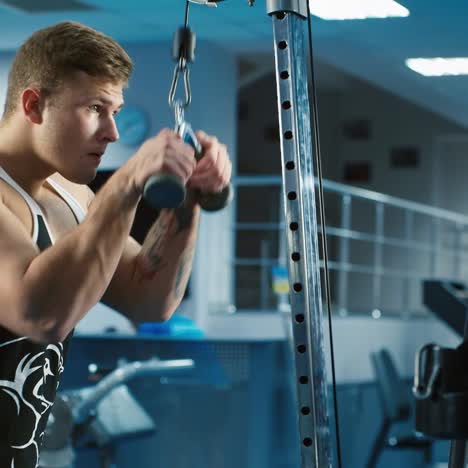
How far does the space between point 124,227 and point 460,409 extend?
0.62m

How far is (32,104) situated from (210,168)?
0.93 ft

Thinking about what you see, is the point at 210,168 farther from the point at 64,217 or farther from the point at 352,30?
the point at 352,30

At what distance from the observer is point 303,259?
5.27ft

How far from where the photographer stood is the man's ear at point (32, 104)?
1.50 m

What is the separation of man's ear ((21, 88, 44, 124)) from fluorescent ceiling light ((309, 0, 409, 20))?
0.94m

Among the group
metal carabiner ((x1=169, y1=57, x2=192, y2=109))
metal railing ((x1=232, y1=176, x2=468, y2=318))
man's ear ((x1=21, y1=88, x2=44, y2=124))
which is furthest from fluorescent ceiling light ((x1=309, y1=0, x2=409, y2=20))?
metal railing ((x1=232, y1=176, x2=468, y2=318))

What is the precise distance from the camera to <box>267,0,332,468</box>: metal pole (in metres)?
1.60

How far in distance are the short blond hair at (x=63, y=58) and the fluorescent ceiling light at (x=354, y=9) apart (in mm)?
859

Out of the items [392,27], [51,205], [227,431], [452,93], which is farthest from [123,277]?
[227,431]

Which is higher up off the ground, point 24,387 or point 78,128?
point 78,128

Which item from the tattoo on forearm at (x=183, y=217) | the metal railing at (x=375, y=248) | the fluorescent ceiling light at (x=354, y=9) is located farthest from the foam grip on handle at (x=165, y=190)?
the metal railing at (x=375, y=248)

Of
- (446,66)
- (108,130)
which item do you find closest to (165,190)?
(108,130)

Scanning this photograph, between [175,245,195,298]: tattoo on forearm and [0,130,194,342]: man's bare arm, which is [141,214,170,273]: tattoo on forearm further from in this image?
[0,130,194,342]: man's bare arm

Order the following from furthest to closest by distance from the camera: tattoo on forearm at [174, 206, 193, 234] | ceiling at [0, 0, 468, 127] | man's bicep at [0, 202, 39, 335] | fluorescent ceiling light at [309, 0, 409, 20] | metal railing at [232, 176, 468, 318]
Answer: metal railing at [232, 176, 468, 318], ceiling at [0, 0, 468, 127], fluorescent ceiling light at [309, 0, 409, 20], tattoo on forearm at [174, 206, 193, 234], man's bicep at [0, 202, 39, 335]
